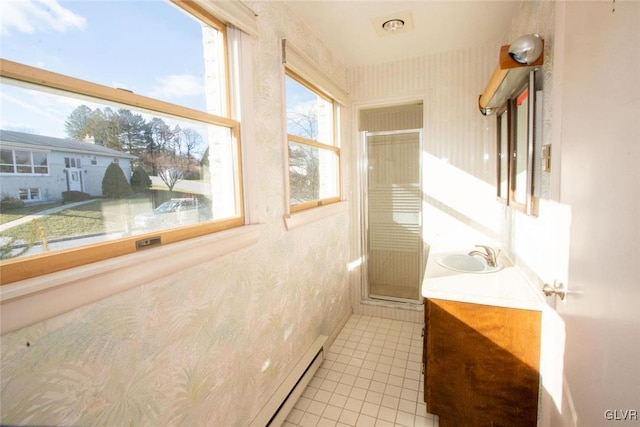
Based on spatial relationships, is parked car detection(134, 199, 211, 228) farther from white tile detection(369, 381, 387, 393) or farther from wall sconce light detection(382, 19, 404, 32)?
wall sconce light detection(382, 19, 404, 32)

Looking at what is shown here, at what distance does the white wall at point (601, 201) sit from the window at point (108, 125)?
130 cm

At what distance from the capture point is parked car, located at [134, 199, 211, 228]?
990 mm

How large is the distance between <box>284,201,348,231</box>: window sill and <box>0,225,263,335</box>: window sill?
647 mm

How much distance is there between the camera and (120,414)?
84 cm

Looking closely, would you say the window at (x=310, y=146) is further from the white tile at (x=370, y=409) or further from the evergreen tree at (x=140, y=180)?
the white tile at (x=370, y=409)

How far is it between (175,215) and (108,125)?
0.36 meters

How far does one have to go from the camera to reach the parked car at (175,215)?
990 mm

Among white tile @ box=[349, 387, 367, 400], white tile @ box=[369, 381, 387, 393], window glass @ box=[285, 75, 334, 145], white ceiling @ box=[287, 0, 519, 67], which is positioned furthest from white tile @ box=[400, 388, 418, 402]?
white ceiling @ box=[287, 0, 519, 67]

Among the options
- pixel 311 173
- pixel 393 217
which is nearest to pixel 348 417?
pixel 311 173

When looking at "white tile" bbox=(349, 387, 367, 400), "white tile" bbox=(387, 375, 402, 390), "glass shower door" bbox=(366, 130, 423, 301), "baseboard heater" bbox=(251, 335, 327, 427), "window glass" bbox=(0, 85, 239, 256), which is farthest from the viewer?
"glass shower door" bbox=(366, 130, 423, 301)

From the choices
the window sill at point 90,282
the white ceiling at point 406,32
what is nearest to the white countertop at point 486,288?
the window sill at point 90,282

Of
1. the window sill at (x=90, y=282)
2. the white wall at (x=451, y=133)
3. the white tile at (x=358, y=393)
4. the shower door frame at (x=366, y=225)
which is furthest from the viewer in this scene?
the shower door frame at (x=366, y=225)

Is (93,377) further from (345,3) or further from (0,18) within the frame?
(345,3)

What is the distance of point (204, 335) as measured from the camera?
3.75ft
